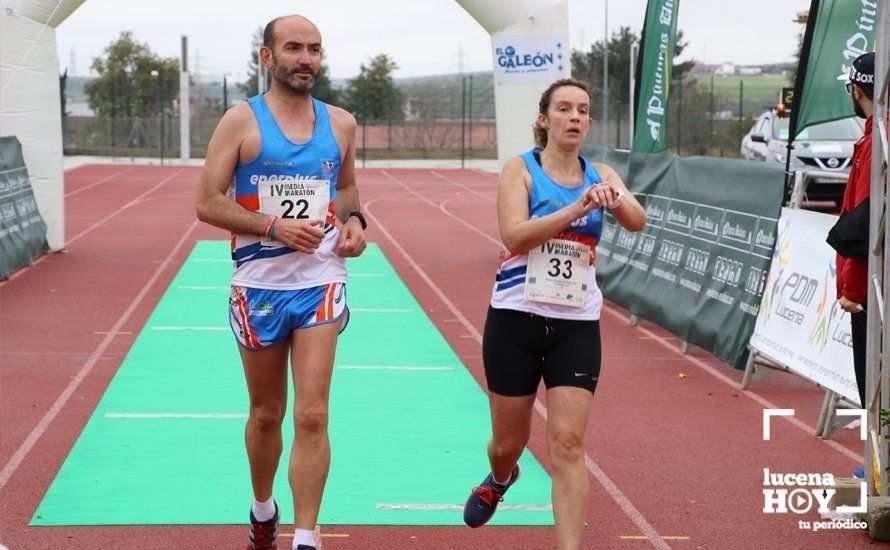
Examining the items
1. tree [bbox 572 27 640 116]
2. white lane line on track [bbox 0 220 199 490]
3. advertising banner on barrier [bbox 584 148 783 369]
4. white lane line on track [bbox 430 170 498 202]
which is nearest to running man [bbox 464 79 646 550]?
white lane line on track [bbox 0 220 199 490]

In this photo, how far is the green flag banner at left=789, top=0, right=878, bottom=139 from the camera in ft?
24.0

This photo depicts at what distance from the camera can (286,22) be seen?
5020mm

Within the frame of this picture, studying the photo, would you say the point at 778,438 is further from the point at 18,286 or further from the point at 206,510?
the point at 18,286

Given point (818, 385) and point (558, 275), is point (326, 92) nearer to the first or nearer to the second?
point (818, 385)

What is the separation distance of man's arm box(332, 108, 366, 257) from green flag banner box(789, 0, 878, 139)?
3265mm

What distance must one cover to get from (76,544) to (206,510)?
0.68 metres

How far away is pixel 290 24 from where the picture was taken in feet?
16.4

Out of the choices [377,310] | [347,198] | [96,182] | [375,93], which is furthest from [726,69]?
[347,198]

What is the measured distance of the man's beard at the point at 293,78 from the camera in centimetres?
501

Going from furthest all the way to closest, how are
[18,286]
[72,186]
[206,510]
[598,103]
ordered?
[598,103], [72,186], [18,286], [206,510]

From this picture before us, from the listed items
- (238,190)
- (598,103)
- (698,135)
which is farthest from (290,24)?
(598,103)

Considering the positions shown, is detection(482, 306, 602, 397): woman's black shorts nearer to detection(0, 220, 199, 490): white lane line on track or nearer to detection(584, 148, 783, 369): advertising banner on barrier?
detection(0, 220, 199, 490): white lane line on track

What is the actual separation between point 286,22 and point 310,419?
5.23 feet

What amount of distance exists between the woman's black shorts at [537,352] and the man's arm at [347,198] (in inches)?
25.1
